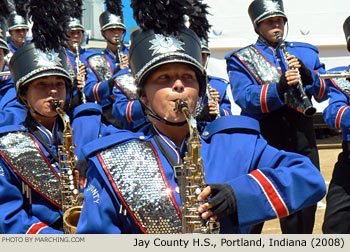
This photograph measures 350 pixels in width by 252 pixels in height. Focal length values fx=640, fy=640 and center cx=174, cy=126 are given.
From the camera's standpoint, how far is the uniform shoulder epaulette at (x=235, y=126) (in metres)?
2.50

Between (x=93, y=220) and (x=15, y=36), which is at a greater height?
(x=15, y=36)

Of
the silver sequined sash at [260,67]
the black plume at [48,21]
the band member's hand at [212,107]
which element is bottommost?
the band member's hand at [212,107]

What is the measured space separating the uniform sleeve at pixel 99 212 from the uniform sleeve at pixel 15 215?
72 cm

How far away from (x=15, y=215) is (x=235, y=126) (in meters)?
1.28

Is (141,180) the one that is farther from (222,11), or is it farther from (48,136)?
(222,11)

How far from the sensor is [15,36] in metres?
8.73

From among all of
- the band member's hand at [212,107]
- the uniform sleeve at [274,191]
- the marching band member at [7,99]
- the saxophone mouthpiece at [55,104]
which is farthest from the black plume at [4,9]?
the uniform sleeve at [274,191]

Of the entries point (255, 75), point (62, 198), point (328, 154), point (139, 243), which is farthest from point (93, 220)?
point (328, 154)

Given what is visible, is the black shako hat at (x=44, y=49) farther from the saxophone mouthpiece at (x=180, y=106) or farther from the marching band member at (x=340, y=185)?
the marching band member at (x=340, y=185)

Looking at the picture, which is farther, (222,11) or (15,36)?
(222,11)

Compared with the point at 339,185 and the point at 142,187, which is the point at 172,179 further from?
the point at 339,185

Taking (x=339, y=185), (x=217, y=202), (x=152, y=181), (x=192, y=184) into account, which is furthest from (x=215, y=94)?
(x=217, y=202)

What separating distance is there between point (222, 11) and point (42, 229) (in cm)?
893

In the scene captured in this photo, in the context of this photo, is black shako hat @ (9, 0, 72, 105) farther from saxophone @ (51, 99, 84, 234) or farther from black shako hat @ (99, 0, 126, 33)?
black shako hat @ (99, 0, 126, 33)
